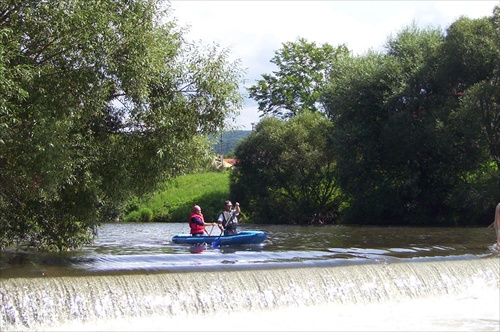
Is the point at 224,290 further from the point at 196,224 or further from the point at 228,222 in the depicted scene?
the point at 196,224

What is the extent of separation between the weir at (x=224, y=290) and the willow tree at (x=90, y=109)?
2967mm

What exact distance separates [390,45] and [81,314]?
36.4 m

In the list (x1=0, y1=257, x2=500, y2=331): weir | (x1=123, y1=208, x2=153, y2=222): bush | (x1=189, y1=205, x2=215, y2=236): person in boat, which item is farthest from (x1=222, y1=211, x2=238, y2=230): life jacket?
(x1=123, y1=208, x2=153, y2=222): bush

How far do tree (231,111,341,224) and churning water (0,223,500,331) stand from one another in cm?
2773

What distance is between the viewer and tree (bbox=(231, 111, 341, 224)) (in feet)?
159

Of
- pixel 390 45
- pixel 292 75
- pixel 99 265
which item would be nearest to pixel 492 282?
pixel 99 265

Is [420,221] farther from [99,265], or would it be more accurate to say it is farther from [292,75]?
[292,75]

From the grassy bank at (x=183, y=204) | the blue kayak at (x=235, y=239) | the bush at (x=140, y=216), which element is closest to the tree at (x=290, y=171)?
the grassy bank at (x=183, y=204)

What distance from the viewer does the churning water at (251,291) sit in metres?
14.0

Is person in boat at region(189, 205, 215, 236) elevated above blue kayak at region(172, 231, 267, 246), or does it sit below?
above

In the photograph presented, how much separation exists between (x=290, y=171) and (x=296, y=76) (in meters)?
25.4

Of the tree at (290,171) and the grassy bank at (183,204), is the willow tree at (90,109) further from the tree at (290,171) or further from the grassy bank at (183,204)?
the grassy bank at (183,204)

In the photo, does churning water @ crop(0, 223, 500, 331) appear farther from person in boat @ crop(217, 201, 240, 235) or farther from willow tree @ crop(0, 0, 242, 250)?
person in boat @ crop(217, 201, 240, 235)

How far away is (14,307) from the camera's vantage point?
1345cm
